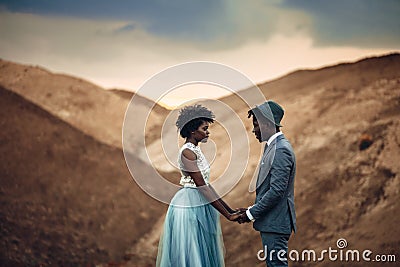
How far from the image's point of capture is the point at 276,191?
13.8 feet

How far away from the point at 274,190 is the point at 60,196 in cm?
440

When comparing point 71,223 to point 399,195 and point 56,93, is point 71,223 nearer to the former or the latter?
point 56,93

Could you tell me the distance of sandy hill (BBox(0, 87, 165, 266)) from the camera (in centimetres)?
762

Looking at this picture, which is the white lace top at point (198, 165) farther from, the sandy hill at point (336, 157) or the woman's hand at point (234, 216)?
the sandy hill at point (336, 157)

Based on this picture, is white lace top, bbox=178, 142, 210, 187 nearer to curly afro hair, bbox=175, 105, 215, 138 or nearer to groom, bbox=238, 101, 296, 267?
curly afro hair, bbox=175, 105, 215, 138

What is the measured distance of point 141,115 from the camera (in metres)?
7.88

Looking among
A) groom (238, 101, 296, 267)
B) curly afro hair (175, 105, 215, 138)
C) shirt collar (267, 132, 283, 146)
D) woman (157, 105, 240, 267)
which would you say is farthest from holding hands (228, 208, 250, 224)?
curly afro hair (175, 105, 215, 138)

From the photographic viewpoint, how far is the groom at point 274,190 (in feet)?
13.8

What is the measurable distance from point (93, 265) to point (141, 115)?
1.84 m

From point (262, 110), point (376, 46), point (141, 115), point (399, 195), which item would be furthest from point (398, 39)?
point (262, 110)

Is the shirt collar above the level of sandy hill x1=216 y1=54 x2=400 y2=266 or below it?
below

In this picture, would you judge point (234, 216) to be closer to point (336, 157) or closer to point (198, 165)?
point (198, 165)

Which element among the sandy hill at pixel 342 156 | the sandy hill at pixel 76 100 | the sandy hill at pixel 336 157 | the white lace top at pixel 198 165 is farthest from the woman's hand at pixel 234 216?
the sandy hill at pixel 76 100

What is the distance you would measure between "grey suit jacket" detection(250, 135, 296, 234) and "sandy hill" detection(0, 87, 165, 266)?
385 centimetres
